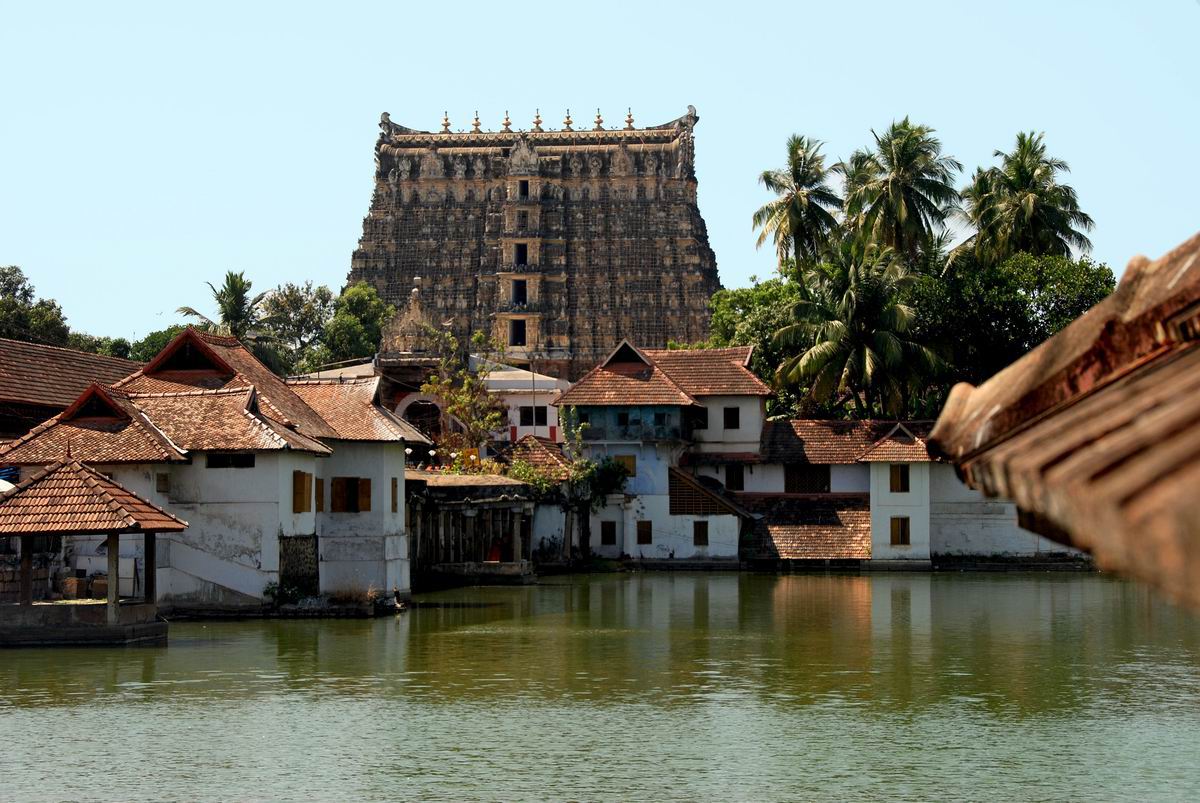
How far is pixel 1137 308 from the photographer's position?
5410mm

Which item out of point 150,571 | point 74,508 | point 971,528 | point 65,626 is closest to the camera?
point 74,508

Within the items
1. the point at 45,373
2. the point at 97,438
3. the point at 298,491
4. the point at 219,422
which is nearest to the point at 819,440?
the point at 298,491

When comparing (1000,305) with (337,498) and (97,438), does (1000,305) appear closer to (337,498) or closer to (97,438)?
(337,498)

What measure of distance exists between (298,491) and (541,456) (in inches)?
743

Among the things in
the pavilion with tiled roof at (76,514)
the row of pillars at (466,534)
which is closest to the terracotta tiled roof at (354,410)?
the row of pillars at (466,534)

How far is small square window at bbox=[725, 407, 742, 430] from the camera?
58.8m

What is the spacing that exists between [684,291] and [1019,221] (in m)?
28.6

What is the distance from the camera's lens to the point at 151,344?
295 ft

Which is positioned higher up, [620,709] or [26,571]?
[26,571]

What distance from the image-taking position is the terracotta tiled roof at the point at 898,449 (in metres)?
55.2

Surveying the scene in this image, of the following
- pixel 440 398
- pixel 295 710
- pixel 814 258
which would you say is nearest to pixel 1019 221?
pixel 814 258

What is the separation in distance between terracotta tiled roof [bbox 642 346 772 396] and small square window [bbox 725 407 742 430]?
68 centimetres

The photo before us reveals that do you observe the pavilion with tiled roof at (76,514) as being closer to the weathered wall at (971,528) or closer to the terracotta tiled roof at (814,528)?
the terracotta tiled roof at (814,528)

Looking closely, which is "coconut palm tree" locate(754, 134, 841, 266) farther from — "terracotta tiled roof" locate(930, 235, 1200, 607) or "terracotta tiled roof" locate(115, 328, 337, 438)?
"terracotta tiled roof" locate(930, 235, 1200, 607)
